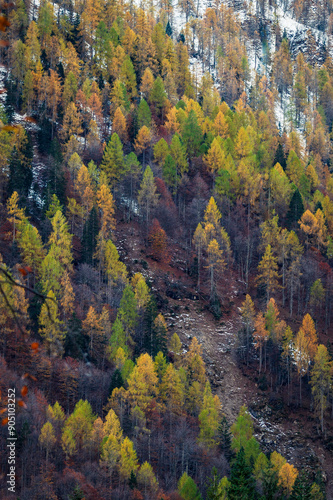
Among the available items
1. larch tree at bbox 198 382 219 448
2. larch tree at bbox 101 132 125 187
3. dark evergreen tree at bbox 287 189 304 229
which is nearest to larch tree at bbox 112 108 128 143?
larch tree at bbox 101 132 125 187

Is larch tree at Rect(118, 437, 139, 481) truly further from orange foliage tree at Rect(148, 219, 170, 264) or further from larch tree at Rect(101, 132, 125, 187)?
larch tree at Rect(101, 132, 125, 187)

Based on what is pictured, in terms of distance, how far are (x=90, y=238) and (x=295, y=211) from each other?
97.2ft

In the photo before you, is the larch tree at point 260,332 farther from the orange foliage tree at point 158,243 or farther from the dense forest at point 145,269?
the orange foliage tree at point 158,243

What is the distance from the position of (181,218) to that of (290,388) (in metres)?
28.5

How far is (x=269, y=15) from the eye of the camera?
5881 inches

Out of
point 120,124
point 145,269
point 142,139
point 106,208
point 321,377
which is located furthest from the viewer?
point 120,124

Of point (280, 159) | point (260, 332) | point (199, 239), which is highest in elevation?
point (280, 159)

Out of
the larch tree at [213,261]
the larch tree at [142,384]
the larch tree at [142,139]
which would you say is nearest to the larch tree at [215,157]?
the larch tree at [142,139]

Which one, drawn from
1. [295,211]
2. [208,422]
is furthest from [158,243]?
[208,422]

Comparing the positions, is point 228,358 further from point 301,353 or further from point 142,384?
point 142,384

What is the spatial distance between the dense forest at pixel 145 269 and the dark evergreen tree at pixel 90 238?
0.55ft

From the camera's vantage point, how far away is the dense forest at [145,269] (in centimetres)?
3403

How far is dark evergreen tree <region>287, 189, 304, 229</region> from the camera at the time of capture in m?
66.6

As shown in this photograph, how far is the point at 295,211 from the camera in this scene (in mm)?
66750
